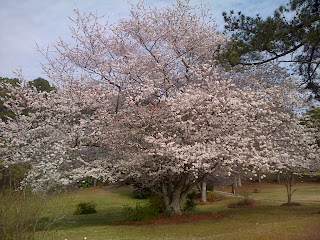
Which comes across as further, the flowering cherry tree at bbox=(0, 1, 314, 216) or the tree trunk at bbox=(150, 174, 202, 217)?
the tree trunk at bbox=(150, 174, 202, 217)

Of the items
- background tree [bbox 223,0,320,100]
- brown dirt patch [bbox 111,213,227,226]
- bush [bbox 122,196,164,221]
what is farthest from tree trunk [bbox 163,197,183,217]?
background tree [bbox 223,0,320,100]

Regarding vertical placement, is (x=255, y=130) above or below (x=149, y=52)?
below

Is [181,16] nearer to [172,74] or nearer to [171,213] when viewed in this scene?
[172,74]

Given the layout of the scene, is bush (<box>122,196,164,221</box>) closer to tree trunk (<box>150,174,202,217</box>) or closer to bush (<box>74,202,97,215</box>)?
tree trunk (<box>150,174,202,217</box>)

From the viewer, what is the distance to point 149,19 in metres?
13.4

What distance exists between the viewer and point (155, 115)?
11227mm

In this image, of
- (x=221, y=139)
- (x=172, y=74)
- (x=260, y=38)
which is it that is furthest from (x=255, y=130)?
(x=172, y=74)

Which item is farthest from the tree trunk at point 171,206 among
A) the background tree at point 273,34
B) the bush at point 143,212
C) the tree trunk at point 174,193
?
the background tree at point 273,34

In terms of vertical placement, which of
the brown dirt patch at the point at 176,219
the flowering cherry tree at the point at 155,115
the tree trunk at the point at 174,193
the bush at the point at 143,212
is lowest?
the brown dirt patch at the point at 176,219

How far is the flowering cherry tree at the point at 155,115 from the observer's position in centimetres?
1086

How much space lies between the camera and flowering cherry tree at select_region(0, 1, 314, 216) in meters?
10.9

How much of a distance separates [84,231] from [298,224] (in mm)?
6918

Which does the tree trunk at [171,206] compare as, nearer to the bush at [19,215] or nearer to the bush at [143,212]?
the bush at [143,212]

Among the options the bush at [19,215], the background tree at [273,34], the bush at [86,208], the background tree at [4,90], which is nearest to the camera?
the bush at [19,215]
